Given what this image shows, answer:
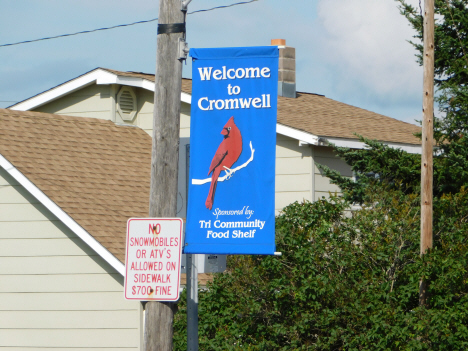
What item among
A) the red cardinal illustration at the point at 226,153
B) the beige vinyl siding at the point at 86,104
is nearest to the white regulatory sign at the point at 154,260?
the red cardinal illustration at the point at 226,153

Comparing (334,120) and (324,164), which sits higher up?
(334,120)

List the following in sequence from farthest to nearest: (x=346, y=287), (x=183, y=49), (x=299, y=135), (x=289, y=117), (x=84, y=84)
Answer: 1. (x=84, y=84)
2. (x=289, y=117)
3. (x=299, y=135)
4. (x=346, y=287)
5. (x=183, y=49)

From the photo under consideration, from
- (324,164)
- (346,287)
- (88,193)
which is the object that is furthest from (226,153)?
(324,164)

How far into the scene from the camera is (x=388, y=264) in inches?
423

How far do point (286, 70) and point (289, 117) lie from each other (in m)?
2.90

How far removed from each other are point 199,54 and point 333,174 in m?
7.09

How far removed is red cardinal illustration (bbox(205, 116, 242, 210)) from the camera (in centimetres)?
733

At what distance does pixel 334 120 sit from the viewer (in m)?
16.4

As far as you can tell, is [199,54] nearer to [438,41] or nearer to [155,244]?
[155,244]

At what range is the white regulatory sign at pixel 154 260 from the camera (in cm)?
697

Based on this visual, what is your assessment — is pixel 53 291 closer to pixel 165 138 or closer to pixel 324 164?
pixel 324 164

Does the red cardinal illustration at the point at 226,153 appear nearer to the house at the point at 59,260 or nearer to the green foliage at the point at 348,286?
the green foliage at the point at 348,286

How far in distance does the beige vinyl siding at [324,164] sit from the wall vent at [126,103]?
15.9ft

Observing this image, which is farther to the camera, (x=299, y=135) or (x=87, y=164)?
(x=87, y=164)
